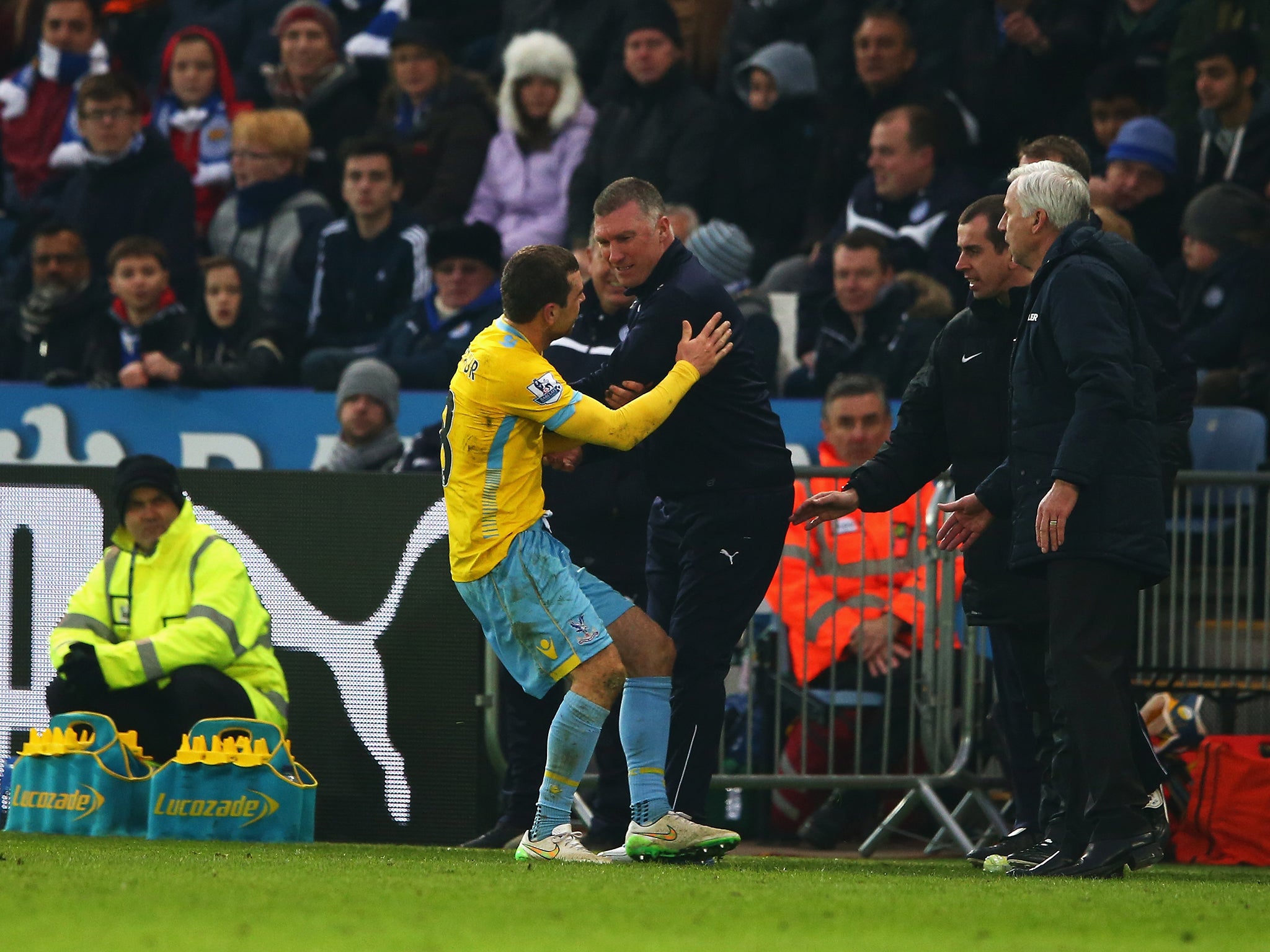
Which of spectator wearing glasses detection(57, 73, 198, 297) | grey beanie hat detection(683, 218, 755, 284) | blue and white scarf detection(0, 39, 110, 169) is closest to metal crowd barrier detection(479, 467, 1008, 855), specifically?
grey beanie hat detection(683, 218, 755, 284)

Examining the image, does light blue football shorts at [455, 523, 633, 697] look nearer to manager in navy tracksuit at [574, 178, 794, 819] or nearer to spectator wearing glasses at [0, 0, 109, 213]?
manager in navy tracksuit at [574, 178, 794, 819]

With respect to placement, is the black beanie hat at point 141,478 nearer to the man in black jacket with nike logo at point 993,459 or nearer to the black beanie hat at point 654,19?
the man in black jacket with nike logo at point 993,459

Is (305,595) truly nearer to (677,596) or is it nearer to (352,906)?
(677,596)

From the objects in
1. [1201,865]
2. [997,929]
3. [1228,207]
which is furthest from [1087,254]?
[1228,207]

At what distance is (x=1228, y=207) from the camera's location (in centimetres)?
1023

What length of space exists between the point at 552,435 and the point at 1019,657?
1.84m

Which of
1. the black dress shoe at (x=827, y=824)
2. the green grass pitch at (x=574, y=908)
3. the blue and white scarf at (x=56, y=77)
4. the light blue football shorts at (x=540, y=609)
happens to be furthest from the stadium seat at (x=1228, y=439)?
the blue and white scarf at (x=56, y=77)

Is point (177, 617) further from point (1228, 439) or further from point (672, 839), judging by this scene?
point (1228, 439)

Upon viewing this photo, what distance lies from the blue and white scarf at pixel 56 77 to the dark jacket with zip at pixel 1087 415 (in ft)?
31.6

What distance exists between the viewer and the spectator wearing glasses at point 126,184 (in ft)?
42.1

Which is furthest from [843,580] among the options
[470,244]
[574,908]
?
[574,908]

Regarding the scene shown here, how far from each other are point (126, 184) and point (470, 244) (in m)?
3.21

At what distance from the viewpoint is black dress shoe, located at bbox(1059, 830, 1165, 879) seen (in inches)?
242

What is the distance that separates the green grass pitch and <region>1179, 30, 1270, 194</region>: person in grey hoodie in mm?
5385
